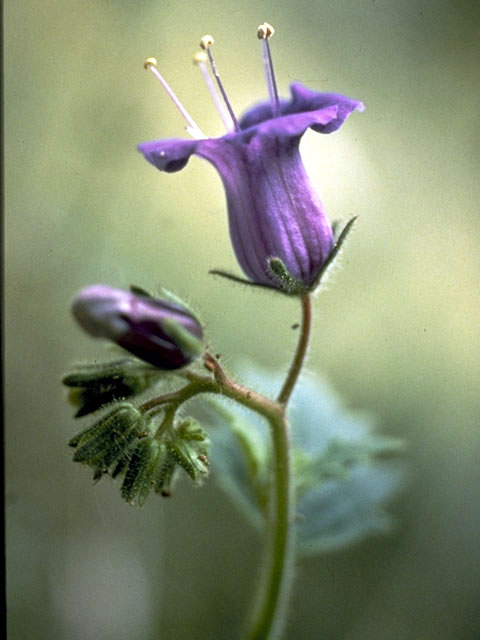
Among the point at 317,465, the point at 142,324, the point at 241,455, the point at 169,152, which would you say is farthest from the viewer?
the point at 241,455

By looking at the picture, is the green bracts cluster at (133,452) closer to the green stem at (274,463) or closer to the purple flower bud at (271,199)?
the green stem at (274,463)

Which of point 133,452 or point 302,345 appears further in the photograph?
point 302,345

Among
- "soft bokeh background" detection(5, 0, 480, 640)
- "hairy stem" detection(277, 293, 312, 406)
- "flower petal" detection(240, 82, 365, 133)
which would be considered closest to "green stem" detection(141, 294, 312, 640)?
"hairy stem" detection(277, 293, 312, 406)

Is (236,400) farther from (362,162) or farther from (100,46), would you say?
(100,46)

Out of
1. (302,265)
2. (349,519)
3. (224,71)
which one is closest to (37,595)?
(349,519)

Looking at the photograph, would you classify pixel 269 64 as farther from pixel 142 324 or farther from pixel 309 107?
pixel 142 324

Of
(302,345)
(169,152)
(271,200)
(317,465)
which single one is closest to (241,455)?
(317,465)

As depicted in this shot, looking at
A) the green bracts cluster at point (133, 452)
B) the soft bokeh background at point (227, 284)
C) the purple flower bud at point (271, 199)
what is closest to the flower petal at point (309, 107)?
the purple flower bud at point (271, 199)

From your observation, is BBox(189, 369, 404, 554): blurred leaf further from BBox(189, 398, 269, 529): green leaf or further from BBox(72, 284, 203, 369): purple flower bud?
BBox(72, 284, 203, 369): purple flower bud
